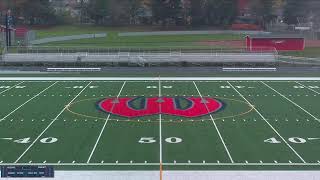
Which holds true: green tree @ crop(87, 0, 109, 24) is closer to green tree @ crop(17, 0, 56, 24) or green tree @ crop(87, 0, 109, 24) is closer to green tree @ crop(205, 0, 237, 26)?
green tree @ crop(17, 0, 56, 24)

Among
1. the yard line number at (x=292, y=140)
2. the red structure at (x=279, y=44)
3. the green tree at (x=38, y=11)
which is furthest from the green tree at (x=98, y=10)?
the red structure at (x=279, y=44)

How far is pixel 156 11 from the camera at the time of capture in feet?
12.4

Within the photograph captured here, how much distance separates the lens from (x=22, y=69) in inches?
1133

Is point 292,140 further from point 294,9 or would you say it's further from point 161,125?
point 294,9

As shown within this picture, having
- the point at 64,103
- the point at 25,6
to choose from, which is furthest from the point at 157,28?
the point at 64,103

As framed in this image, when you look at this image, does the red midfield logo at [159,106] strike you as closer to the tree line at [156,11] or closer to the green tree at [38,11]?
the green tree at [38,11]

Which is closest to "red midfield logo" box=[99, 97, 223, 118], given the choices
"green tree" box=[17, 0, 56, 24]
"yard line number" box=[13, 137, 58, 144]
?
"yard line number" box=[13, 137, 58, 144]

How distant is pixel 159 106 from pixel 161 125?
3.17 meters

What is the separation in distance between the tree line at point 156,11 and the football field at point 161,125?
18.3ft

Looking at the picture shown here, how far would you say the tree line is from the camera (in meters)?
3.52

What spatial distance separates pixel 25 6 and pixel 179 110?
1232 cm

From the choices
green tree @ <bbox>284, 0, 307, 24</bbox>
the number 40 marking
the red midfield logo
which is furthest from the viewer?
Answer: the red midfield logo

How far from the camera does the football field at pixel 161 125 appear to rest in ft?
32.7

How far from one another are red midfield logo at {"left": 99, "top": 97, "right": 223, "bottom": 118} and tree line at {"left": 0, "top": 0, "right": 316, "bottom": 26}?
10968 mm
